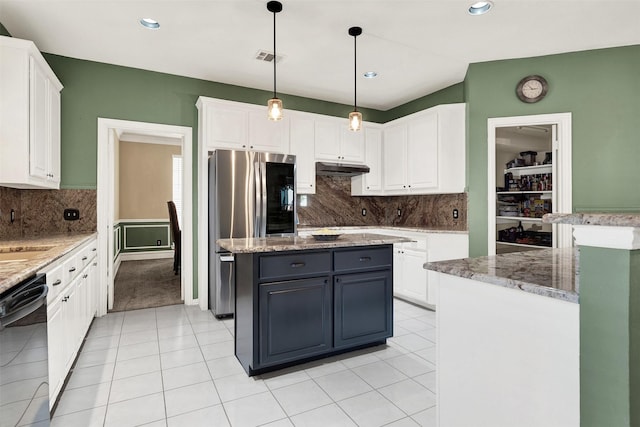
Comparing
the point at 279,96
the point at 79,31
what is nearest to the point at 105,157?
the point at 79,31

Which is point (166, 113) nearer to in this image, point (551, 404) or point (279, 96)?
point (279, 96)

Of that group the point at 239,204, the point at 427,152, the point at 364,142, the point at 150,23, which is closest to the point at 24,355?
the point at 239,204

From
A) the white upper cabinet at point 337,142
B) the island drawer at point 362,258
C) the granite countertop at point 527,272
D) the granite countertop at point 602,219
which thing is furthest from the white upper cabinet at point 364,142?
the granite countertop at point 602,219

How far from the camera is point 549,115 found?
11.4 feet

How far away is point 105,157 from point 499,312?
13.2ft

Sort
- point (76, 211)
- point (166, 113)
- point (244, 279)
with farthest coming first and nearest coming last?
point (166, 113) < point (76, 211) < point (244, 279)

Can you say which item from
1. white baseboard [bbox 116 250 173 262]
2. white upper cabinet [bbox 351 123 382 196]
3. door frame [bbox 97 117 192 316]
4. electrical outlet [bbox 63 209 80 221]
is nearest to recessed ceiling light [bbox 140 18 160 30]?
door frame [bbox 97 117 192 316]

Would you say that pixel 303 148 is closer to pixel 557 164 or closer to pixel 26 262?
pixel 557 164

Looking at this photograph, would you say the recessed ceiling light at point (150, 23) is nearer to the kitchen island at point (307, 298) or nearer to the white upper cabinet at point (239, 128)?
the white upper cabinet at point (239, 128)

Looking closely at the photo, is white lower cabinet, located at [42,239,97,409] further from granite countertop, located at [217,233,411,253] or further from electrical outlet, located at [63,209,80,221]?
granite countertop, located at [217,233,411,253]

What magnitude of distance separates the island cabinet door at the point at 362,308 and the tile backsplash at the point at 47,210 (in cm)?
285

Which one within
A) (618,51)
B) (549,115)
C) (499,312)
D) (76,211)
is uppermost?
(618,51)

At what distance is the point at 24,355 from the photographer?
4.55 ft

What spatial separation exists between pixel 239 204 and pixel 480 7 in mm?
2818
